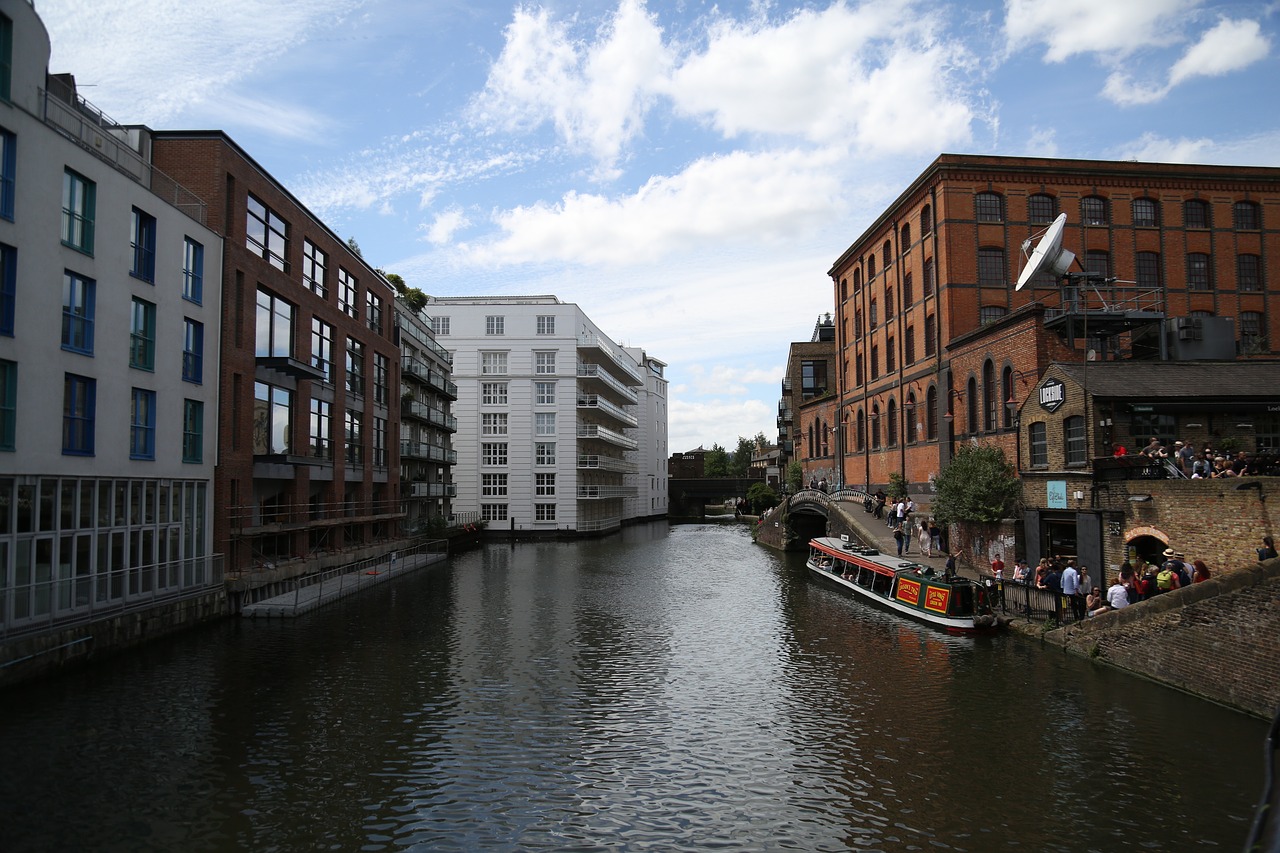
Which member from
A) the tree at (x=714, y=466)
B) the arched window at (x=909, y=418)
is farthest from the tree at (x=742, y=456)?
the arched window at (x=909, y=418)

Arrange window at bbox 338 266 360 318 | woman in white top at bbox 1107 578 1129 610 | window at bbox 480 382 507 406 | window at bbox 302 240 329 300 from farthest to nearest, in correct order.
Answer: window at bbox 480 382 507 406
window at bbox 338 266 360 318
window at bbox 302 240 329 300
woman in white top at bbox 1107 578 1129 610

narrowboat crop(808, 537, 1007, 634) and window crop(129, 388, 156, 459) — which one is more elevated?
window crop(129, 388, 156, 459)

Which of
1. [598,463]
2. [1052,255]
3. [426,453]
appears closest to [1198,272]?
[1052,255]

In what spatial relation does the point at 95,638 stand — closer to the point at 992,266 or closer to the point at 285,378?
the point at 285,378

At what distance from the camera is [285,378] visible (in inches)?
1271

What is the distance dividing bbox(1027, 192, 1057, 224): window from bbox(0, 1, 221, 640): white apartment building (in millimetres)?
35860

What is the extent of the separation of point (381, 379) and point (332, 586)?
56.6ft

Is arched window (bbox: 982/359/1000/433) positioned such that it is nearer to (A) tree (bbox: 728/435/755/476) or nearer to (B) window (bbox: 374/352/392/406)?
(B) window (bbox: 374/352/392/406)

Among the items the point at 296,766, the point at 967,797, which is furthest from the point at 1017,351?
the point at 296,766

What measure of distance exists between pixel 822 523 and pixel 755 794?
46.8m

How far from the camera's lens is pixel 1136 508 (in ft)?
74.4

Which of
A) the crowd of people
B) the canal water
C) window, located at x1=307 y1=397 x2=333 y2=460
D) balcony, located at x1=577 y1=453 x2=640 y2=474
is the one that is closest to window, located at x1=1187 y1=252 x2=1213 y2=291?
the crowd of people

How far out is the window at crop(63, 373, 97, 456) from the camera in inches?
793

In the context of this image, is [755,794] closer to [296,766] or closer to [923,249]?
[296,766]
